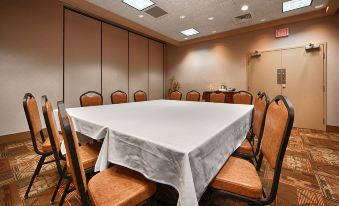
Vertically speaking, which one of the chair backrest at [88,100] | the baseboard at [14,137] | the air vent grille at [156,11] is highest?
the air vent grille at [156,11]

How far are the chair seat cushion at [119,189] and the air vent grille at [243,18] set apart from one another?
4.56 meters

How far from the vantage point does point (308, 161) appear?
2.46 metres

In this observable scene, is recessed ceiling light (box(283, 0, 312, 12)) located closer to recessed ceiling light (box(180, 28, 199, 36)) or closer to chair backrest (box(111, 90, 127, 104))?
recessed ceiling light (box(180, 28, 199, 36))

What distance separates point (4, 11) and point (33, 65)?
104 cm

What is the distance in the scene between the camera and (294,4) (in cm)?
365

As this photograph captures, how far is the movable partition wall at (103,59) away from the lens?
13.6ft

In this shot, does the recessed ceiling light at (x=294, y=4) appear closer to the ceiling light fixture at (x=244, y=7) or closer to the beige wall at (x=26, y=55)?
the ceiling light fixture at (x=244, y=7)

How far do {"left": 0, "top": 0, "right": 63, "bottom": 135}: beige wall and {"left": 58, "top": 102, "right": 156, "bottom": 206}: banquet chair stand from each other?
3.40 m

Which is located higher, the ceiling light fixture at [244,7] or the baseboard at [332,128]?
the ceiling light fixture at [244,7]

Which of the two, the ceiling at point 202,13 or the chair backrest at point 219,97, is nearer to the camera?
the ceiling at point 202,13

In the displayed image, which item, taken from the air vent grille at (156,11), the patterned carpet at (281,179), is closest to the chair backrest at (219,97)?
the patterned carpet at (281,179)

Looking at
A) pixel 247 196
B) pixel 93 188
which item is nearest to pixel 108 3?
pixel 93 188

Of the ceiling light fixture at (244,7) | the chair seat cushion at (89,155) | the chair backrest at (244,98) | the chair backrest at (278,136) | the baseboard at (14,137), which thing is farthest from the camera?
the ceiling light fixture at (244,7)

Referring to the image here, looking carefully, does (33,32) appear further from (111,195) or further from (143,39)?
(111,195)
